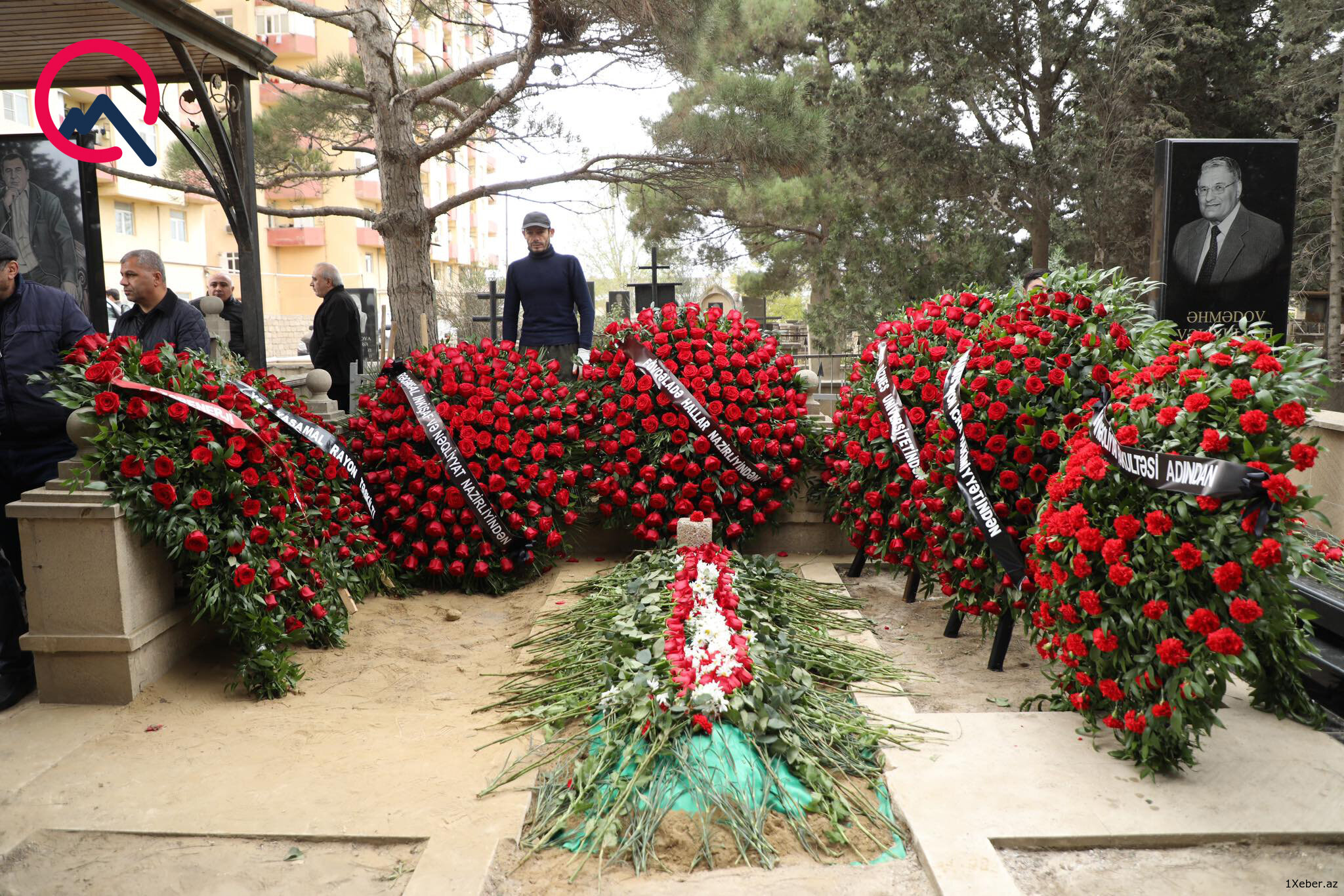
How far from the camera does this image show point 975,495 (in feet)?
13.6

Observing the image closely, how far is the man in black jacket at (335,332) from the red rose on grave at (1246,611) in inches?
246

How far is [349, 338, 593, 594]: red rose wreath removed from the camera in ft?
18.2

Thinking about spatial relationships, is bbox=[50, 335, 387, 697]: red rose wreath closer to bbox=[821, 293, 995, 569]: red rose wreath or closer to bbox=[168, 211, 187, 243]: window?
bbox=[821, 293, 995, 569]: red rose wreath

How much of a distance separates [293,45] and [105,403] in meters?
34.2

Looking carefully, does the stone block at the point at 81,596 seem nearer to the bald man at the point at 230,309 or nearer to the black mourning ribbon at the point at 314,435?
the black mourning ribbon at the point at 314,435

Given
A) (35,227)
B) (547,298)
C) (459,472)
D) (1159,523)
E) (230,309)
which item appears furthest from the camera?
(230,309)

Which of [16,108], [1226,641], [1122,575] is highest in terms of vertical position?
[16,108]

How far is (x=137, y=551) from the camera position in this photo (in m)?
3.88

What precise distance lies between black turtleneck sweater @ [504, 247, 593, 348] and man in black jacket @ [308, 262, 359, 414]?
1.51 m

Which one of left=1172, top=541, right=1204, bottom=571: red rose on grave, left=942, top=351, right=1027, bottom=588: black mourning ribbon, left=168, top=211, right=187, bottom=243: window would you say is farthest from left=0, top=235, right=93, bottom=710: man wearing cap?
left=168, top=211, right=187, bottom=243: window

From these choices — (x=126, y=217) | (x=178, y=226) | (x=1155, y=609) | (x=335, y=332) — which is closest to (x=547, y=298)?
(x=335, y=332)

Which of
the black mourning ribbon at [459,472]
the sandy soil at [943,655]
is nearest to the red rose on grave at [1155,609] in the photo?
the sandy soil at [943,655]

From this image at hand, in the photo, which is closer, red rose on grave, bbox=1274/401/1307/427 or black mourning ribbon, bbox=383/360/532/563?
red rose on grave, bbox=1274/401/1307/427

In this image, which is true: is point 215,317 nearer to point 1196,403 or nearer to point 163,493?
point 163,493
